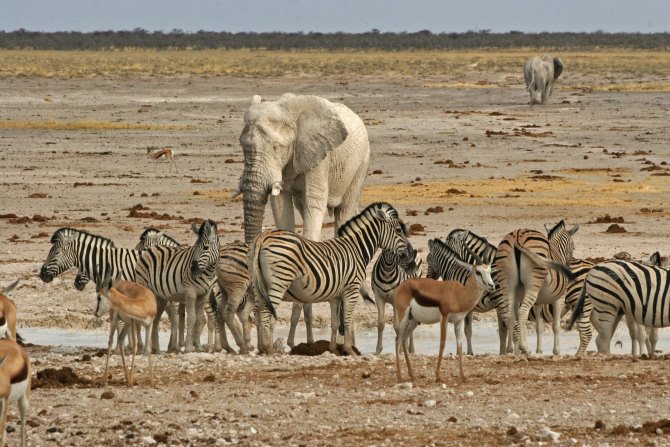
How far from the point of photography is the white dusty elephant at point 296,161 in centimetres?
1683

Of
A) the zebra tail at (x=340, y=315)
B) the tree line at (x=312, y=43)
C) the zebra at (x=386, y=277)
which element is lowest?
the tree line at (x=312, y=43)

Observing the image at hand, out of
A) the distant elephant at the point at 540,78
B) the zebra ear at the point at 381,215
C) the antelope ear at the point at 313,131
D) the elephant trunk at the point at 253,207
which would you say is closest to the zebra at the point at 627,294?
the zebra ear at the point at 381,215

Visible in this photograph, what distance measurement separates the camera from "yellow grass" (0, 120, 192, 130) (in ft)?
130

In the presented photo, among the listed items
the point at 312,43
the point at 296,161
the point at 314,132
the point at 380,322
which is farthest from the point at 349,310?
the point at 312,43

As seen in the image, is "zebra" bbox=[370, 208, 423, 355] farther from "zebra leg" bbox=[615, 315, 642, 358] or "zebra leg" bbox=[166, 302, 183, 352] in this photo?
"zebra leg" bbox=[615, 315, 642, 358]

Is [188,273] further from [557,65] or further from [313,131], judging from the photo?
[557,65]

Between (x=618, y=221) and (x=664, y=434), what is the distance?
45.1 feet

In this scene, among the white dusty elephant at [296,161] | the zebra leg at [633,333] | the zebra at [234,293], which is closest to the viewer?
the zebra leg at [633,333]

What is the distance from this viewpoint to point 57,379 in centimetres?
1116

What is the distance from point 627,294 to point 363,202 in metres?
12.8

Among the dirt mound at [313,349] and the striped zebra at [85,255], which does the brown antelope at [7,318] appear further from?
the striped zebra at [85,255]

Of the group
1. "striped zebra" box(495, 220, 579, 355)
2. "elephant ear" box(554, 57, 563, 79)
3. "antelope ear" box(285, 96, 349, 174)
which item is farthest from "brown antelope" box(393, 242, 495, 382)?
"elephant ear" box(554, 57, 563, 79)

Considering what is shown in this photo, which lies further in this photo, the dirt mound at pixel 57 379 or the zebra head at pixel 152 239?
the zebra head at pixel 152 239

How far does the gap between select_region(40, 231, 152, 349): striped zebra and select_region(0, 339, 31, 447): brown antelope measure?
237 inches
